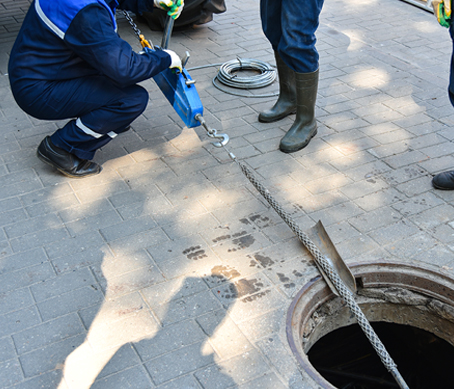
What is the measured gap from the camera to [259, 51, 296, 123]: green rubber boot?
4.32 meters

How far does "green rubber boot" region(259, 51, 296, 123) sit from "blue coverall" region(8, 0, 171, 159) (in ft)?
4.03

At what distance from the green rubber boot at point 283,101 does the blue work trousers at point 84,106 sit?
1221 millimetres

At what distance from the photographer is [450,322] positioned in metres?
2.91

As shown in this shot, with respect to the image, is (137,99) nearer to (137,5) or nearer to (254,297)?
(137,5)

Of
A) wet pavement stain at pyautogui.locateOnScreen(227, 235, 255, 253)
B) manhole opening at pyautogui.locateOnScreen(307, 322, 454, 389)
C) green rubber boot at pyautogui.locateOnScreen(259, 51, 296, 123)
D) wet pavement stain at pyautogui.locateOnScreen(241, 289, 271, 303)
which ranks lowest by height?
manhole opening at pyautogui.locateOnScreen(307, 322, 454, 389)

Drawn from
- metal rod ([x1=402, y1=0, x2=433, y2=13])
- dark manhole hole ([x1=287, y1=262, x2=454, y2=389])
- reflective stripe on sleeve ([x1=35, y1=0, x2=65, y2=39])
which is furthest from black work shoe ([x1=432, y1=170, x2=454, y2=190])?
metal rod ([x1=402, y1=0, x2=433, y2=13])

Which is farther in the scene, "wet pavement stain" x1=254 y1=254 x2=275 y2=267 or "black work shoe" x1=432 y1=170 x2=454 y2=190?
"black work shoe" x1=432 y1=170 x2=454 y2=190

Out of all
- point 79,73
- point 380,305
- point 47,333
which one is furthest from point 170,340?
point 79,73

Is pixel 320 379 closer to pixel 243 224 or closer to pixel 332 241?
pixel 332 241

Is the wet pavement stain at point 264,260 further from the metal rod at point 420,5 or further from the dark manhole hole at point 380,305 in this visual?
→ the metal rod at point 420,5

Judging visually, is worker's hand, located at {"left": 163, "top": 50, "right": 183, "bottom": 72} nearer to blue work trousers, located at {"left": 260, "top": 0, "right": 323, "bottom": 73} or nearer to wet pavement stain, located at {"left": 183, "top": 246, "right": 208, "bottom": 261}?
blue work trousers, located at {"left": 260, "top": 0, "right": 323, "bottom": 73}

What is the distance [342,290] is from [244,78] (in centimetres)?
288

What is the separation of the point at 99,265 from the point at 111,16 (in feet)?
5.38

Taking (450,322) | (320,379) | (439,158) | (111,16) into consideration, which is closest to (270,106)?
(439,158)
